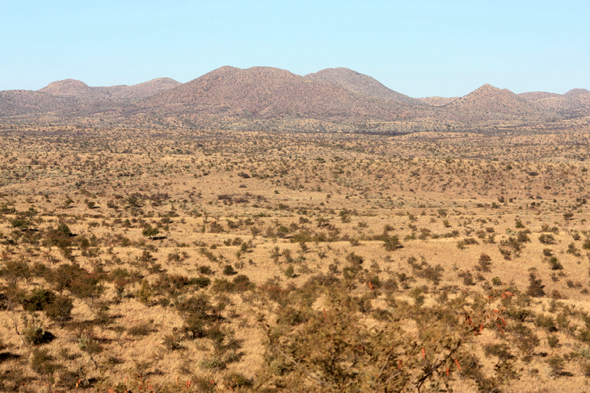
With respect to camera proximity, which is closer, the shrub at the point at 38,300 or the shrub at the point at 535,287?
the shrub at the point at 38,300

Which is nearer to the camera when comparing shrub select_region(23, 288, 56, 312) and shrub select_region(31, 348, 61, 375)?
shrub select_region(31, 348, 61, 375)

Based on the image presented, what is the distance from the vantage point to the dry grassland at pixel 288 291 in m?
7.64

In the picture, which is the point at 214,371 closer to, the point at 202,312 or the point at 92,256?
the point at 202,312

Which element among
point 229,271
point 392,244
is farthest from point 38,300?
point 392,244

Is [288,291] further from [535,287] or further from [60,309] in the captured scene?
[535,287]

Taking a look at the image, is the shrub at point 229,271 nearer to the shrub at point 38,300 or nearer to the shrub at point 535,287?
the shrub at point 38,300

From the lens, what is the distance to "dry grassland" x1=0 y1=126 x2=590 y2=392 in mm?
7641

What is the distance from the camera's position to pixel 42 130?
153m

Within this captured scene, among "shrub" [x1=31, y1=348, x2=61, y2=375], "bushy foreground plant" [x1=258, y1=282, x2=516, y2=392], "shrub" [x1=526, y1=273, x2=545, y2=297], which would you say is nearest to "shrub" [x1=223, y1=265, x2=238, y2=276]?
"shrub" [x1=31, y1=348, x2=61, y2=375]

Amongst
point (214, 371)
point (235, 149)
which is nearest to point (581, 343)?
point (214, 371)

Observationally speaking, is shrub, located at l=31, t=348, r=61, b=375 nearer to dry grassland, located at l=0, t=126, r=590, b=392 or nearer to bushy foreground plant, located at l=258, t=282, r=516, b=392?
dry grassland, located at l=0, t=126, r=590, b=392

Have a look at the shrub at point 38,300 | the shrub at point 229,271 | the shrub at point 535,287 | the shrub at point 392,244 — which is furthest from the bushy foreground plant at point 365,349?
the shrub at point 392,244

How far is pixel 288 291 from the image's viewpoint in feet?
69.5

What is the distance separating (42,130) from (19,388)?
167 metres
